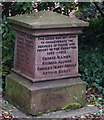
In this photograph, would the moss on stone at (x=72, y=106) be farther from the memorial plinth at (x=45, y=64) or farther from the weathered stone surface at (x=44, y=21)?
the weathered stone surface at (x=44, y=21)

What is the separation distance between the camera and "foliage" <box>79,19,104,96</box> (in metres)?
7.11

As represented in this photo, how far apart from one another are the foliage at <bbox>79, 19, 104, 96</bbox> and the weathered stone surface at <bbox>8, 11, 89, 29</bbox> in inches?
68.7

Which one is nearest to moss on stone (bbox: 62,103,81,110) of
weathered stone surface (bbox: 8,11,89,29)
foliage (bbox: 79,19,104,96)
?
foliage (bbox: 79,19,104,96)

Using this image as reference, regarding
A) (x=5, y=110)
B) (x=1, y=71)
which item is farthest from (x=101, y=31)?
(x=5, y=110)

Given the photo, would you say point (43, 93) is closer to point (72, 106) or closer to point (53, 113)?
point (53, 113)

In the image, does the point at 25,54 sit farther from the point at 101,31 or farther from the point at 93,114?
the point at 101,31

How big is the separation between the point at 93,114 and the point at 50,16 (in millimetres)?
1845

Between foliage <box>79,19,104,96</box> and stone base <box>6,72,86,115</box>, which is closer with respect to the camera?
stone base <box>6,72,86,115</box>

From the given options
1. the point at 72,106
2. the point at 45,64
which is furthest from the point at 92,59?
the point at 45,64

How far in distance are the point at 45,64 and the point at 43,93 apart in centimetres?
49

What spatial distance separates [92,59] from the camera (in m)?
7.50

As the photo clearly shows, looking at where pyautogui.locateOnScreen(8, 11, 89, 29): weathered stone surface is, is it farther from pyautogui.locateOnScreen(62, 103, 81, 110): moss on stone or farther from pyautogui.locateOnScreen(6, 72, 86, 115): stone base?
pyautogui.locateOnScreen(62, 103, 81, 110): moss on stone

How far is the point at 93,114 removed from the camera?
18.5 ft

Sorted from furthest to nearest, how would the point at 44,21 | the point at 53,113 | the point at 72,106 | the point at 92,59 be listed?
1. the point at 92,59
2. the point at 72,106
3. the point at 53,113
4. the point at 44,21
